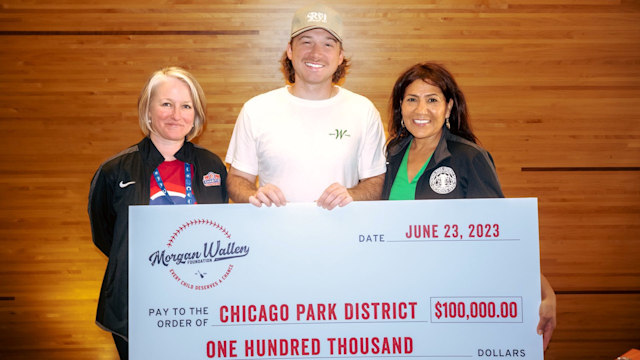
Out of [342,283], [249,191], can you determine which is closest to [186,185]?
[249,191]

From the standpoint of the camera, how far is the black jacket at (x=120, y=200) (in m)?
1.89

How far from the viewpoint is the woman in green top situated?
199 cm

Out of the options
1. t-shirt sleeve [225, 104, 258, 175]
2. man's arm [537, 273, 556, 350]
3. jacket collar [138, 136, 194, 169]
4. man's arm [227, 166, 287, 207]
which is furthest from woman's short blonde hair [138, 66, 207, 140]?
man's arm [537, 273, 556, 350]

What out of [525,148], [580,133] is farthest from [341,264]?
[580,133]

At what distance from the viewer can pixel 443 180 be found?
6.64 ft

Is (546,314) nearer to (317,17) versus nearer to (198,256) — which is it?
(198,256)

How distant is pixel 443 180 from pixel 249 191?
93cm

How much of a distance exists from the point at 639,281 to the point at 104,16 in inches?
190

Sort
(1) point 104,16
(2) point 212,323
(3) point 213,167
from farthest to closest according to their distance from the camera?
(1) point 104,16
(3) point 213,167
(2) point 212,323

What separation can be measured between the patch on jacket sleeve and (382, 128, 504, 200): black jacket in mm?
985

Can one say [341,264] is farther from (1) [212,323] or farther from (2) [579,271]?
(2) [579,271]

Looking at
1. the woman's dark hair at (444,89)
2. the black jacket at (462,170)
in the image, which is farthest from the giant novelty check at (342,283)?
the woman's dark hair at (444,89)

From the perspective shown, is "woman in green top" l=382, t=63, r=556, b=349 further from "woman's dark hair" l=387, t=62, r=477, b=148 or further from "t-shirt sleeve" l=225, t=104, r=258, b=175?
"t-shirt sleeve" l=225, t=104, r=258, b=175

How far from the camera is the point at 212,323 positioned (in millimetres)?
1739
